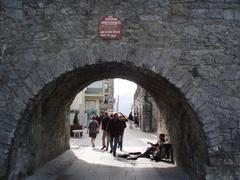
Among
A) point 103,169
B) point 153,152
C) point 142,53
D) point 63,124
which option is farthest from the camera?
point 63,124

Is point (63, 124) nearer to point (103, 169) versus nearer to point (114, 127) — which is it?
point (114, 127)

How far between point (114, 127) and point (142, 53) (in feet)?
18.1

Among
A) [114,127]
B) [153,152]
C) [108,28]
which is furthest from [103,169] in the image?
[108,28]

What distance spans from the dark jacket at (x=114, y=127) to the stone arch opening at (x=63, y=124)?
4.79 ft

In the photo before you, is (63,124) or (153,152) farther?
(63,124)

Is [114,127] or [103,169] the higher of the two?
[114,127]

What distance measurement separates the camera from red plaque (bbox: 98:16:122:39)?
6199 millimetres

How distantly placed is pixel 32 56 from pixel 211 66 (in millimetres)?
2973

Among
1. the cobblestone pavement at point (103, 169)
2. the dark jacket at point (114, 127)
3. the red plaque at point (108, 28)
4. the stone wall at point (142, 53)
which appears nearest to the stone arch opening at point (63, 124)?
the stone wall at point (142, 53)

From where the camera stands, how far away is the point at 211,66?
6180 mm

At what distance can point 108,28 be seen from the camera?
6191 millimetres

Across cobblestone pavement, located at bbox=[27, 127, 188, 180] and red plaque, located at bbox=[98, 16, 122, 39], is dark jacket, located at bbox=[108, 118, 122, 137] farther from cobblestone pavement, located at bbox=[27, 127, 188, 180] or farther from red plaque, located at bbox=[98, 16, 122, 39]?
red plaque, located at bbox=[98, 16, 122, 39]

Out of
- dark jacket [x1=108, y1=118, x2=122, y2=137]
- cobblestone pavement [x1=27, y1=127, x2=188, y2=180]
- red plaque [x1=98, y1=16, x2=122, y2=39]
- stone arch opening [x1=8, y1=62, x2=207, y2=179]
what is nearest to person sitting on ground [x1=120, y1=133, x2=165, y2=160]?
cobblestone pavement [x1=27, y1=127, x2=188, y2=180]

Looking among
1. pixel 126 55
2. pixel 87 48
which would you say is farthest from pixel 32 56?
pixel 126 55
